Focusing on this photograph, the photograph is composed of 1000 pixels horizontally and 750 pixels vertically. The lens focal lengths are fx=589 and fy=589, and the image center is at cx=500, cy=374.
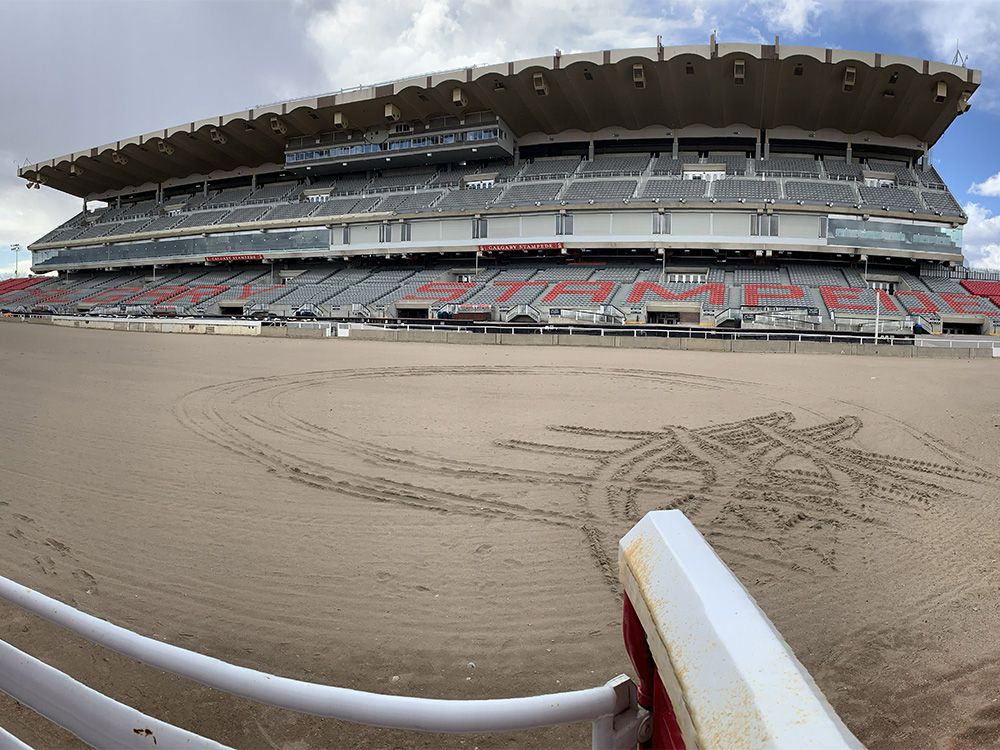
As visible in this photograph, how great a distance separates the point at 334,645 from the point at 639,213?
128 ft

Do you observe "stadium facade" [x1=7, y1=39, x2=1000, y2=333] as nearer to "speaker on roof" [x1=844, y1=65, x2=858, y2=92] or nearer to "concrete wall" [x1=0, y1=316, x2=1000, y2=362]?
"speaker on roof" [x1=844, y1=65, x2=858, y2=92]

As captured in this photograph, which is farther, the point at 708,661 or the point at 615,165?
the point at 615,165

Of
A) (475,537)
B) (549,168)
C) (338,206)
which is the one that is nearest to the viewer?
(475,537)

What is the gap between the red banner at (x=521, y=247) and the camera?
4072 centimetres

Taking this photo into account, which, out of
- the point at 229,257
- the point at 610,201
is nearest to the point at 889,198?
the point at 610,201

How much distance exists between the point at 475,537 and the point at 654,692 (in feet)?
13.1

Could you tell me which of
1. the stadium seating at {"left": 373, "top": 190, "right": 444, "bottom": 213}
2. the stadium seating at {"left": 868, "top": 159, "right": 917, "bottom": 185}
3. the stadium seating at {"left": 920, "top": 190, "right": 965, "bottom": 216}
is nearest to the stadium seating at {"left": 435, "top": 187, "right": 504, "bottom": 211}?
the stadium seating at {"left": 373, "top": 190, "right": 444, "bottom": 213}

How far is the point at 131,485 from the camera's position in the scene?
6.22 meters

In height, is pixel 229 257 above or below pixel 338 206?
below

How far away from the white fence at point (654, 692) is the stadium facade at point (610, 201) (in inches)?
1276

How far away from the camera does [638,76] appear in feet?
124

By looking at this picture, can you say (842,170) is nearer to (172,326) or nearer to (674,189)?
(674,189)

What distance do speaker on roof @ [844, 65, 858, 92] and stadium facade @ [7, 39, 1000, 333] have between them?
178 mm

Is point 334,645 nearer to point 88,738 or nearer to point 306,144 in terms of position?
point 88,738
